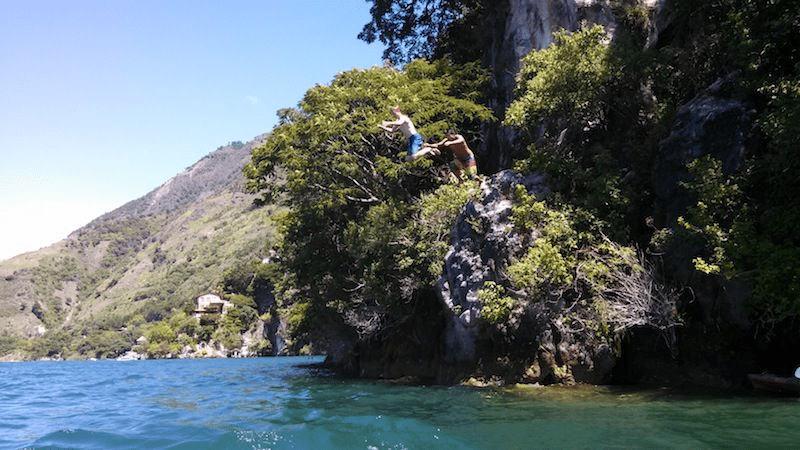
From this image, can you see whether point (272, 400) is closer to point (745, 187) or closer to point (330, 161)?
point (330, 161)

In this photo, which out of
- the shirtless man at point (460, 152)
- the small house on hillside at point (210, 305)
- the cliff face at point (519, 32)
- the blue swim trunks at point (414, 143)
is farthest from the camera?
the small house on hillside at point (210, 305)

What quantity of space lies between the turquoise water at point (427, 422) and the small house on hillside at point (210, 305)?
88.0 metres

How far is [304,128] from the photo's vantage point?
23.2 meters

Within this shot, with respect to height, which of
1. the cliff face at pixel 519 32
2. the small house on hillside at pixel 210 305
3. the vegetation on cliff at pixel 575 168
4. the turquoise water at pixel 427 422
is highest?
the cliff face at pixel 519 32

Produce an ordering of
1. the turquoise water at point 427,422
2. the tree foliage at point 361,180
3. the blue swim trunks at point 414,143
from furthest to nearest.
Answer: the tree foliage at point 361,180 → the blue swim trunks at point 414,143 → the turquoise water at point 427,422

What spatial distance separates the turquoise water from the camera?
791 cm

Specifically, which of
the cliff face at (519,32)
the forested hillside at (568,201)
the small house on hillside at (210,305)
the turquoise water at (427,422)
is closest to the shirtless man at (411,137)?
the forested hillside at (568,201)

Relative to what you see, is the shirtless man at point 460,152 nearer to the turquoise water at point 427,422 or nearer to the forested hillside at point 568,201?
the forested hillside at point 568,201

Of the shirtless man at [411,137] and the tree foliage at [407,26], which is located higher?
the tree foliage at [407,26]

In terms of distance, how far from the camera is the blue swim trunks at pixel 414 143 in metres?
19.8

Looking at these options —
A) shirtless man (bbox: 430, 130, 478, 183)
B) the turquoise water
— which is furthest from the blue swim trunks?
the turquoise water

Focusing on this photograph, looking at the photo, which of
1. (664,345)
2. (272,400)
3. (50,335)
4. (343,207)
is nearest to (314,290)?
(343,207)

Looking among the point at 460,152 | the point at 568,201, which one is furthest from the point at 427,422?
the point at 460,152

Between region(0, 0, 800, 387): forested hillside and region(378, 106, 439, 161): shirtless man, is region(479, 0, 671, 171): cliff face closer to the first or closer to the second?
region(0, 0, 800, 387): forested hillside
